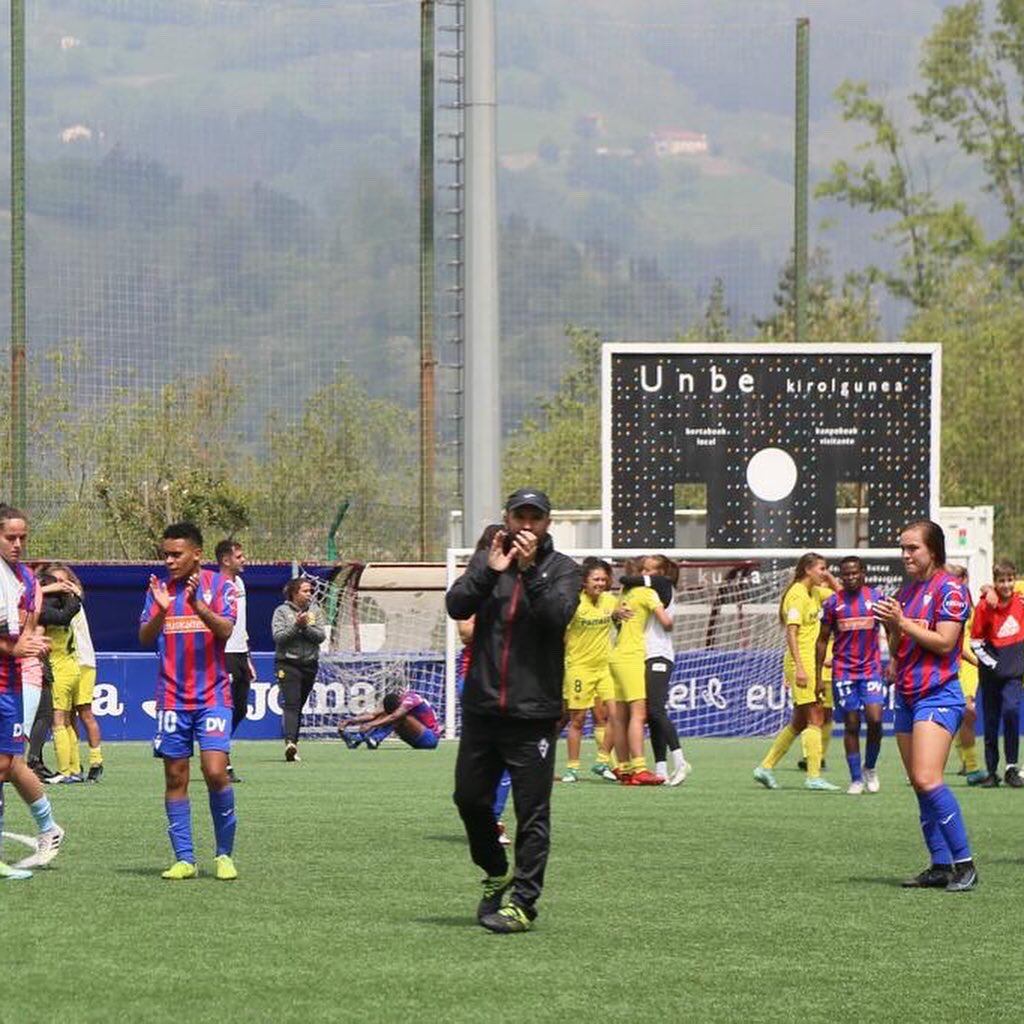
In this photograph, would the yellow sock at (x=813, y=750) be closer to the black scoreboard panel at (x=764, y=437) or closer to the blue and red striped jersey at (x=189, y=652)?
the black scoreboard panel at (x=764, y=437)

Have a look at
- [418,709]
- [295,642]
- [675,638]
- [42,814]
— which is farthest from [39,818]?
[675,638]

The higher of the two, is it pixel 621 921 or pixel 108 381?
pixel 108 381

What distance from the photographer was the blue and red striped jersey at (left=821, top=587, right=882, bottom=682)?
1830 cm

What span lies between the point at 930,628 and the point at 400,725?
526 inches

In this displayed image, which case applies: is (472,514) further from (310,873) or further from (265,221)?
(310,873)

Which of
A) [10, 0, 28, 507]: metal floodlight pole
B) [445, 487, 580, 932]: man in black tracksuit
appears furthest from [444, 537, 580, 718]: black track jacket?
[10, 0, 28, 507]: metal floodlight pole

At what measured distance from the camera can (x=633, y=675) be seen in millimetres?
19062

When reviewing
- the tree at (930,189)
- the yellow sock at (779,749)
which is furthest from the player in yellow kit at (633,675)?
the tree at (930,189)

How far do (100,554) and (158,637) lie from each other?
19576 millimetres

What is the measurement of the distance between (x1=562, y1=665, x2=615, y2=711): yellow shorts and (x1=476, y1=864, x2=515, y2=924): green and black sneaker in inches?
369

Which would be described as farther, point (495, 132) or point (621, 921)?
point (495, 132)

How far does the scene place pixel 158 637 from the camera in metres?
11.8

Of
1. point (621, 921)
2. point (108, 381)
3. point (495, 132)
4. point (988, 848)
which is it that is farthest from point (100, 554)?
point (621, 921)

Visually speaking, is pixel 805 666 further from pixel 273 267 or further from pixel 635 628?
pixel 273 267
